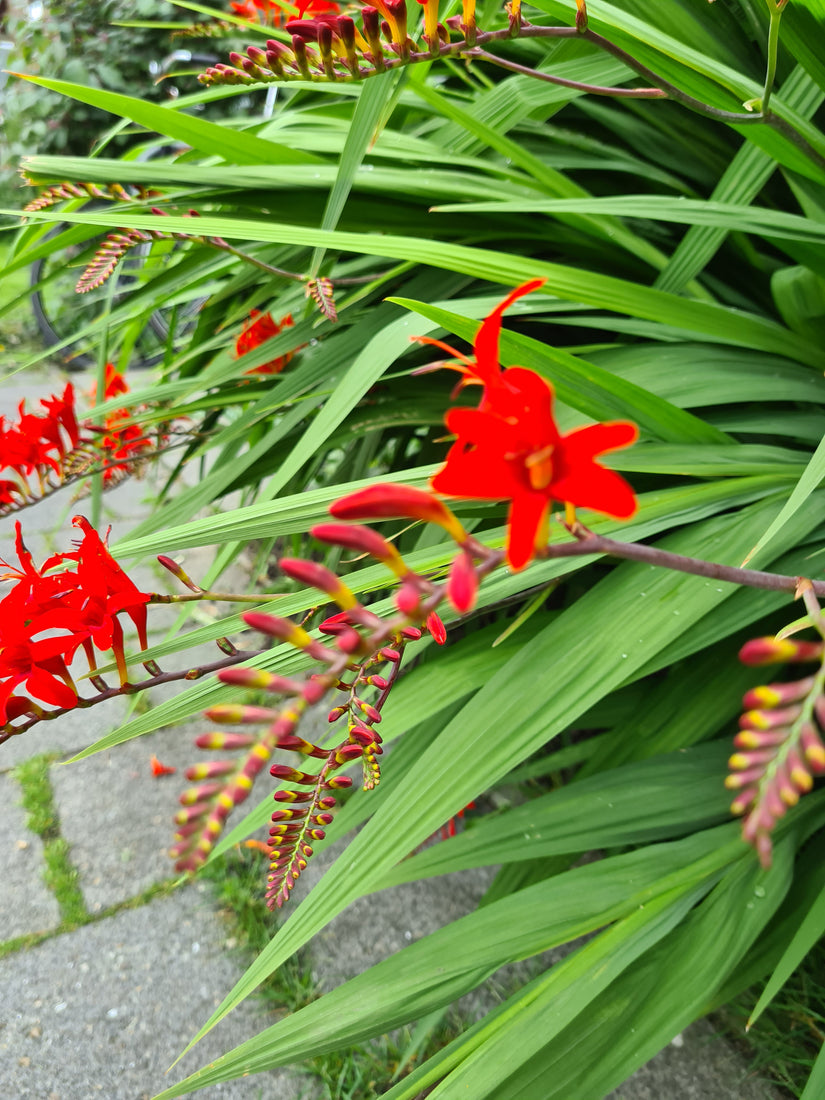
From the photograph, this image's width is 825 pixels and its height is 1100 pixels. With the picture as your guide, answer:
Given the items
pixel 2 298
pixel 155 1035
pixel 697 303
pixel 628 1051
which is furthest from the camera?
pixel 2 298

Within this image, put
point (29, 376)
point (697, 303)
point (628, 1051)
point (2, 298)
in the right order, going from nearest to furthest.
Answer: point (628, 1051), point (697, 303), point (29, 376), point (2, 298)

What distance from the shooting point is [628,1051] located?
63 centimetres

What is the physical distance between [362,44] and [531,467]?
43 cm

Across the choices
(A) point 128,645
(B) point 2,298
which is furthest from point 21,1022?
(B) point 2,298

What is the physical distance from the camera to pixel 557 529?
1.72ft

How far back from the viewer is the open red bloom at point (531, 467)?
254 mm

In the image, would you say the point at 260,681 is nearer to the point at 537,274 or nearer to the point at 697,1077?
the point at 537,274

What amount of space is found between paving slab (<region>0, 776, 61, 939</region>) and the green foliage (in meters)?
0.58

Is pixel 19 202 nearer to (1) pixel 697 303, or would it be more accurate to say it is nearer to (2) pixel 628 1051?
(1) pixel 697 303

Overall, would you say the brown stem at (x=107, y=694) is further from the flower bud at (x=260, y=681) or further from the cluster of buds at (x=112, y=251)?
the cluster of buds at (x=112, y=251)

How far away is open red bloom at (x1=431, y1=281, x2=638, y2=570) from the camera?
254mm

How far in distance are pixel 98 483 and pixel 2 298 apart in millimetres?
3256

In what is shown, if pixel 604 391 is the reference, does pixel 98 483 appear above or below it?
below

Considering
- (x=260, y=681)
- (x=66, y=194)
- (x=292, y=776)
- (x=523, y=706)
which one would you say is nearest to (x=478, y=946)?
(x=523, y=706)
